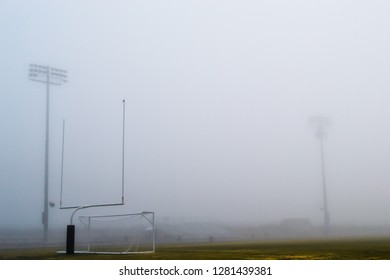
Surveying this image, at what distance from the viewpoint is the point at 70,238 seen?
20.8 feet

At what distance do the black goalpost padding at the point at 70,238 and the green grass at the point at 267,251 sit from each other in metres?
0.20

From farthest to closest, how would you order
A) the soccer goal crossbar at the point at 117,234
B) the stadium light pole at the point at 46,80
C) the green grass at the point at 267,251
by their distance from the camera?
1. the stadium light pole at the point at 46,80
2. the soccer goal crossbar at the point at 117,234
3. the green grass at the point at 267,251

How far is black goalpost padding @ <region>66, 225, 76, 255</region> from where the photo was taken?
20.7 feet

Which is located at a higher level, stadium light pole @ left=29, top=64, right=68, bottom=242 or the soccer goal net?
stadium light pole @ left=29, top=64, right=68, bottom=242

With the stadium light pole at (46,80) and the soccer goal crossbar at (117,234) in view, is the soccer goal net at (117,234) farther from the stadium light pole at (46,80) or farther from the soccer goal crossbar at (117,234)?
the stadium light pole at (46,80)

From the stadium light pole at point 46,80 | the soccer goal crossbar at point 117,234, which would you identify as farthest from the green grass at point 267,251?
the stadium light pole at point 46,80

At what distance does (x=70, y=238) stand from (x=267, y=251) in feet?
6.31

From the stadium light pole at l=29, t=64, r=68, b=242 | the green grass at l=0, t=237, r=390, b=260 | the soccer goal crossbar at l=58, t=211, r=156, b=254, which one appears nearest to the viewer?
the green grass at l=0, t=237, r=390, b=260

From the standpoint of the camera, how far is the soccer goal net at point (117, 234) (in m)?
6.12

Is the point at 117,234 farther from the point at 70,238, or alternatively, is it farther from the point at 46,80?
the point at 46,80

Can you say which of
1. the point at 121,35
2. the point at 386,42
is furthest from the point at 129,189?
the point at 386,42

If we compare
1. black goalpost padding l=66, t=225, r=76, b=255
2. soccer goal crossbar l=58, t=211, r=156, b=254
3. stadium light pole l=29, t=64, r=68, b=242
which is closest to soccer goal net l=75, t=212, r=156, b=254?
soccer goal crossbar l=58, t=211, r=156, b=254

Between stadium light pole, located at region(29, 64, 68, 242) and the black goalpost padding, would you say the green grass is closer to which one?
the black goalpost padding

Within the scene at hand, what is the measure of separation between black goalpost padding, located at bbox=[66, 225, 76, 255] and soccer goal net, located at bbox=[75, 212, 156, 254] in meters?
0.11
